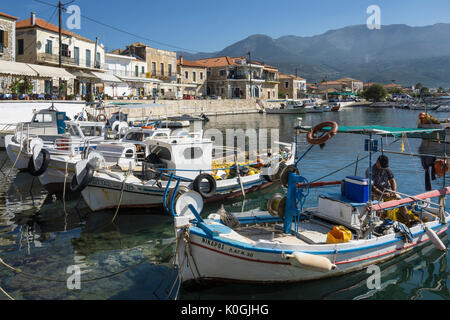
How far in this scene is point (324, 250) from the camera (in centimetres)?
783

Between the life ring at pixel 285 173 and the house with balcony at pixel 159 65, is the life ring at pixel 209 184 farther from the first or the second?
the house with balcony at pixel 159 65

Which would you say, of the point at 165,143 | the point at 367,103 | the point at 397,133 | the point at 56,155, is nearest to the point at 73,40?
the point at 56,155

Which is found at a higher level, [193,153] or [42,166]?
[193,153]

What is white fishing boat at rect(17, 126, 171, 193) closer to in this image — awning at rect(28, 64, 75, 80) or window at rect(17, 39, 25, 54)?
awning at rect(28, 64, 75, 80)

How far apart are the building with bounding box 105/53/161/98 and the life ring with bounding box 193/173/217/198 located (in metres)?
40.4

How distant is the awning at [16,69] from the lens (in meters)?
27.1

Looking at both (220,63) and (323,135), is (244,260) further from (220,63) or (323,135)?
(220,63)

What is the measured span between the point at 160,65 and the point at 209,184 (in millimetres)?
56449

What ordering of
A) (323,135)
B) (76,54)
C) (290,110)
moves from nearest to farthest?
1. (323,135)
2. (76,54)
3. (290,110)

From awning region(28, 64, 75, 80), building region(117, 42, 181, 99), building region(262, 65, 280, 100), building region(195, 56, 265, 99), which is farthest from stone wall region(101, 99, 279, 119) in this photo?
awning region(28, 64, 75, 80)

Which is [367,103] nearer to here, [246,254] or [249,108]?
[249,108]

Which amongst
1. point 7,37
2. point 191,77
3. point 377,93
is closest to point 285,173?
point 7,37

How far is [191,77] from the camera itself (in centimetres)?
7550

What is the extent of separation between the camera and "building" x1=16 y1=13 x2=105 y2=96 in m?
39.2
